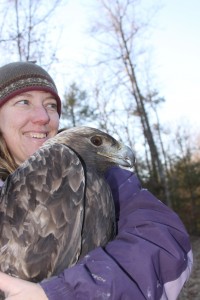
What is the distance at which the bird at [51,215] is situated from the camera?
2.06m

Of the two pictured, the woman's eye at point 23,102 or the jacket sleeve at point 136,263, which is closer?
the jacket sleeve at point 136,263

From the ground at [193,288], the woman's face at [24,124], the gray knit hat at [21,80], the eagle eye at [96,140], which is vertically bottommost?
the ground at [193,288]

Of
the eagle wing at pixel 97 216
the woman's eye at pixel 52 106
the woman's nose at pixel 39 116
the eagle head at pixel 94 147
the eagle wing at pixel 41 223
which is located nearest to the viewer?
the eagle wing at pixel 41 223

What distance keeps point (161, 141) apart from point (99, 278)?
32887 mm

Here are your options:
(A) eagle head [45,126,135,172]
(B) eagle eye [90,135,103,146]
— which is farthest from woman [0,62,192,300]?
(B) eagle eye [90,135,103,146]

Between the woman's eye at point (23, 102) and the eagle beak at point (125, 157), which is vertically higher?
the woman's eye at point (23, 102)

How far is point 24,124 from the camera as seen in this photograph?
298cm

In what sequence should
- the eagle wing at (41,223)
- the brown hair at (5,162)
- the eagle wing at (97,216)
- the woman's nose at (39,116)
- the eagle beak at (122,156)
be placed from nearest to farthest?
the eagle wing at (41,223) < the eagle wing at (97,216) < the eagle beak at (122,156) < the brown hair at (5,162) < the woman's nose at (39,116)

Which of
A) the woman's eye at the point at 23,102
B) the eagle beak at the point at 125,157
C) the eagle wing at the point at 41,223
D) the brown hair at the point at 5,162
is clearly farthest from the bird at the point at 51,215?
the woman's eye at the point at 23,102

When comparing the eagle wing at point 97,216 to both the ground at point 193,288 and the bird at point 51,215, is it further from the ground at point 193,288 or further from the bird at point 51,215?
the ground at point 193,288

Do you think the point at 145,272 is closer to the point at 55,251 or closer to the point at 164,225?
the point at 164,225

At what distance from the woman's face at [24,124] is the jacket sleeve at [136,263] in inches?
37.7

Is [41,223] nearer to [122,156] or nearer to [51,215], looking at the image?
[51,215]

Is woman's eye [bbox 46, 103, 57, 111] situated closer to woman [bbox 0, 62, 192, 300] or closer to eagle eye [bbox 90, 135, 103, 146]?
woman [bbox 0, 62, 192, 300]
